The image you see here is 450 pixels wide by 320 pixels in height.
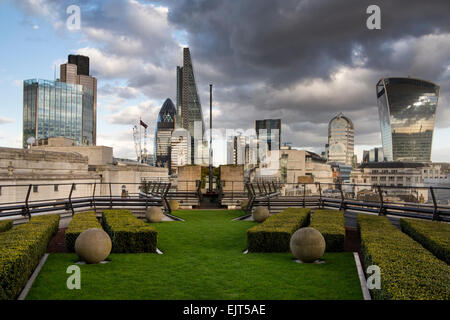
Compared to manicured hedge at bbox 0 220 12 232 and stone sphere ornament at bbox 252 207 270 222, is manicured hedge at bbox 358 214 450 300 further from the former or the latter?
manicured hedge at bbox 0 220 12 232

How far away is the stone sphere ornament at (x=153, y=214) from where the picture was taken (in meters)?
18.6

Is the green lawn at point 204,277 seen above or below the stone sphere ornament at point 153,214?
below

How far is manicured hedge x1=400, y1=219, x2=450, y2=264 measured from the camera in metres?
8.94

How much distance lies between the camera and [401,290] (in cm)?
572

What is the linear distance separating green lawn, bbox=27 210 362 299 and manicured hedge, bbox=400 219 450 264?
2.07m

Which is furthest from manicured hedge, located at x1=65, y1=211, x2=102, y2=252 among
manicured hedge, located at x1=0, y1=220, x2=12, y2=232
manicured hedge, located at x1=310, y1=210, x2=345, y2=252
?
manicured hedge, located at x1=310, y1=210, x2=345, y2=252

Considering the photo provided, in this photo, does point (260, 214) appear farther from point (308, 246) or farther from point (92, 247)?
point (92, 247)

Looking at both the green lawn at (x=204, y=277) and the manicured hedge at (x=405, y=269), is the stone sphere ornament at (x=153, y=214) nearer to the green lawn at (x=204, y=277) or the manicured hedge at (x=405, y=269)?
the green lawn at (x=204, y=277)

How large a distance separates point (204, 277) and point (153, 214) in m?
10.9

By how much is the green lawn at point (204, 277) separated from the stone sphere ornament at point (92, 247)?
23 centimetres

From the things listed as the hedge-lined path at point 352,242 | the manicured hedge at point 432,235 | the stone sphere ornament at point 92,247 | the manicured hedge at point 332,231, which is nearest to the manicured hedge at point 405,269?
the manicured hedge at point 432,235

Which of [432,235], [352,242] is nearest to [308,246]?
[432,235]
